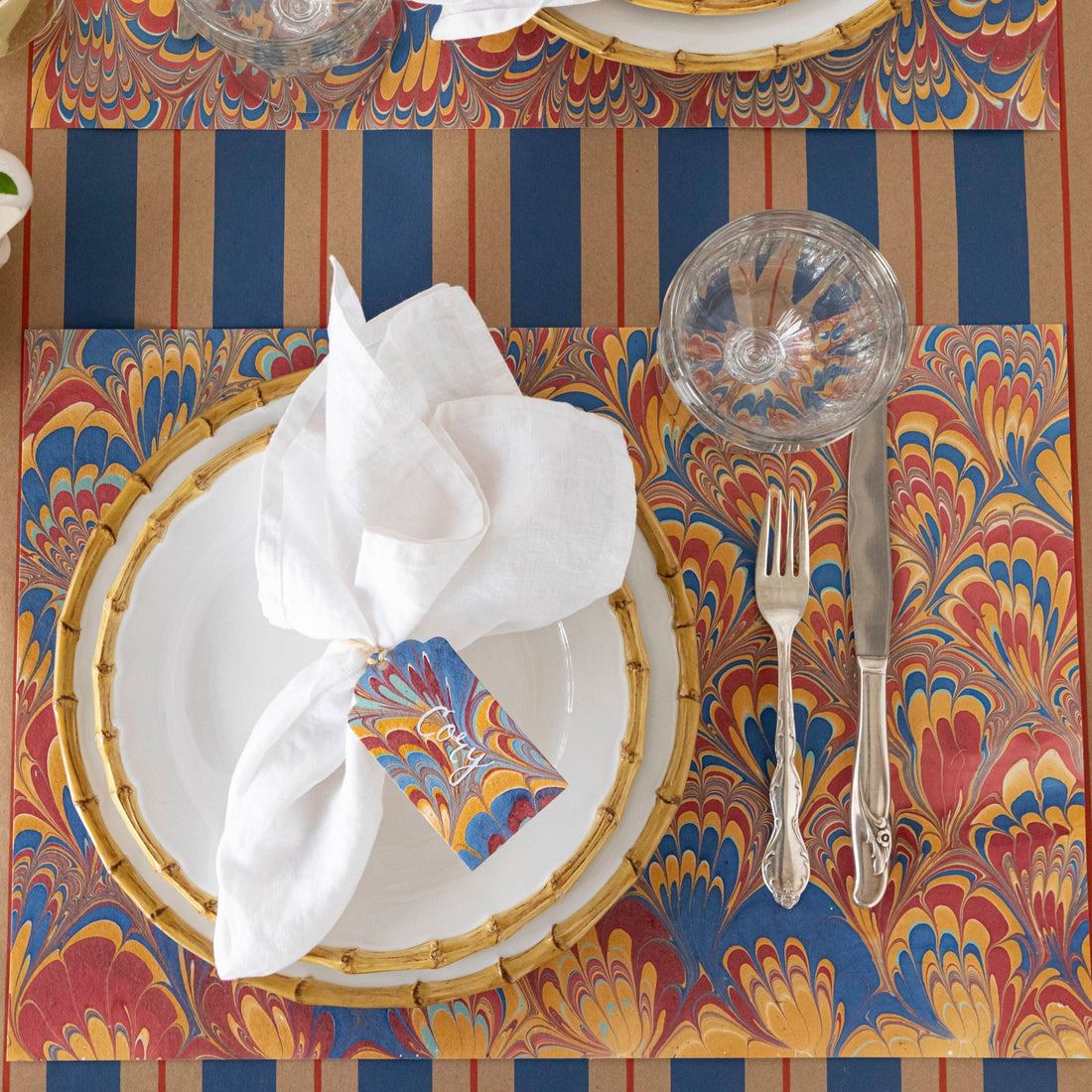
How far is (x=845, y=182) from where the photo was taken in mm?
647

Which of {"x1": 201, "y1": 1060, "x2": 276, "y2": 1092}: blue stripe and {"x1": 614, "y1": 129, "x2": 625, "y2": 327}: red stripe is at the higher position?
{"x1": 614, "y1": 129, "x2": 625, "y2": 327}: red stripe

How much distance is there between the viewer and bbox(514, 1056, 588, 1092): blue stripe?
625 millimetres

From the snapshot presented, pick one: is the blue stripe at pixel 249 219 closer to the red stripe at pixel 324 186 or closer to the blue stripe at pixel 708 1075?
the red stripe at pixel 324 186

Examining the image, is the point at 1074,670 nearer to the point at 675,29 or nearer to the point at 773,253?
the point at 773,253

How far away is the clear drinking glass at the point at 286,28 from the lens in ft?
2.03

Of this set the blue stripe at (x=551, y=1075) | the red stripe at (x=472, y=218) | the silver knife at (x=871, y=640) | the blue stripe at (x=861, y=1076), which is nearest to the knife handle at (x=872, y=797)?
the silver knife at (x=871, y=640)

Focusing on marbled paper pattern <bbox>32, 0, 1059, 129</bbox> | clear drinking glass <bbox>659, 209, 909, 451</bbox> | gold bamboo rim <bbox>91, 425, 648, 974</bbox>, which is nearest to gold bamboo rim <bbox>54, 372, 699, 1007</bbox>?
gold bamboo rim <bbox>91, 425, 648, 974</bbox>

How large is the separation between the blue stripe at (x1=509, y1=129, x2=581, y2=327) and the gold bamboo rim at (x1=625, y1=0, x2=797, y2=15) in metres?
0.09

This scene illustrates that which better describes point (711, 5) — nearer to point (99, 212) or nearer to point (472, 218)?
point (472, 218)

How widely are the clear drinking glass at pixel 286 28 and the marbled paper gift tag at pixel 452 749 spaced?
39 centimetres

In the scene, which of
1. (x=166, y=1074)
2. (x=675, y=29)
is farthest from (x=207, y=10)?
(x=166, y=1074)

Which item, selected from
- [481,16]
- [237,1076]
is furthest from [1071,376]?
[237,1076]

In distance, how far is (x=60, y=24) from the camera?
0.64 meters

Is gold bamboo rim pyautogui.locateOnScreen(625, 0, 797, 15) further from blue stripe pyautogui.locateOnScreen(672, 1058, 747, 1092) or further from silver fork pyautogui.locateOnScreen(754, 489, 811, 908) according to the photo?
blue stripe pyautogui.locateOnScreen(672, 1058, 747, 1092)
